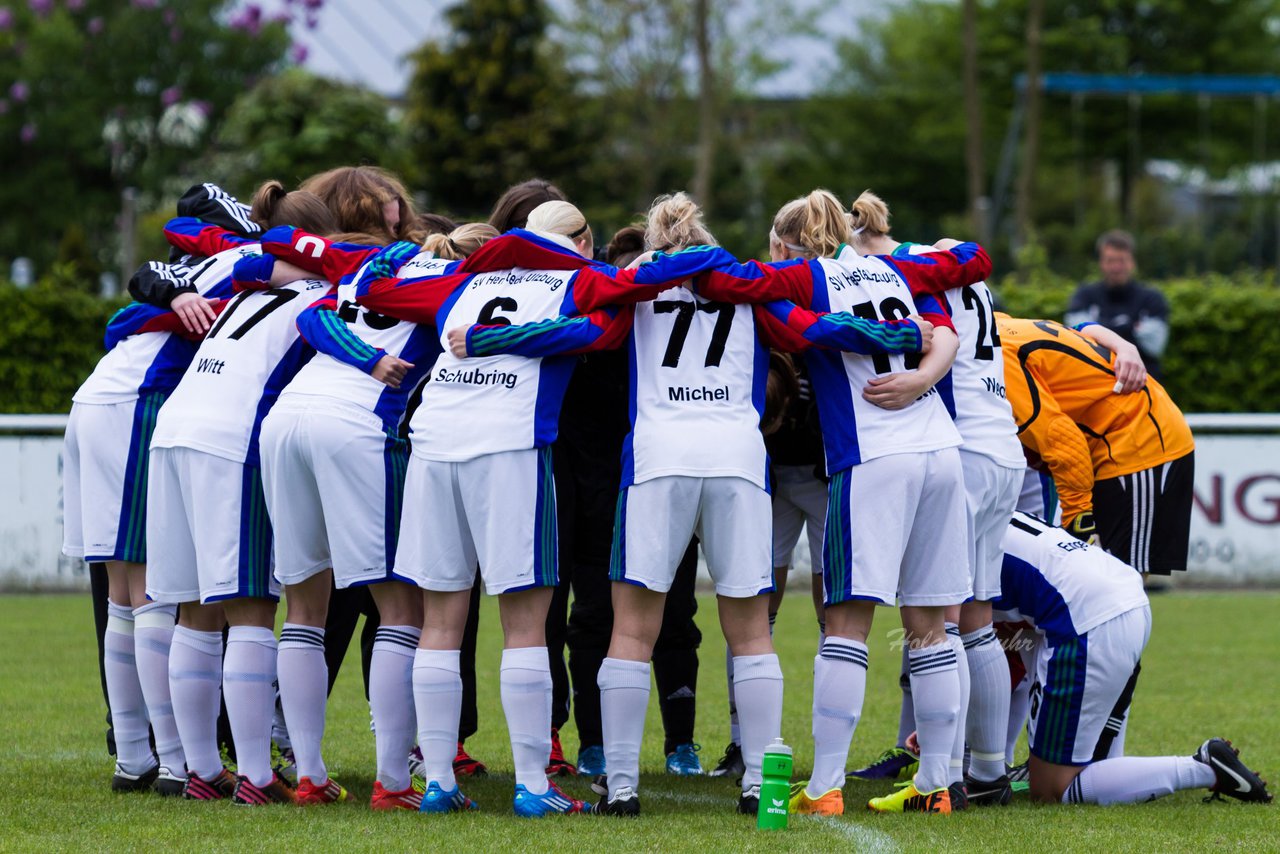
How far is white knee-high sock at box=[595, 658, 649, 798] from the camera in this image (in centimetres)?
516

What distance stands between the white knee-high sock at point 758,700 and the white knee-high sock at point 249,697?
5.36 feet

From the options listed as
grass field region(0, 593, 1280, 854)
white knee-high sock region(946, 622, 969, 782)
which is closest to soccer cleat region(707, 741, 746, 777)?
grass field region(0, 593, 1280, 854)

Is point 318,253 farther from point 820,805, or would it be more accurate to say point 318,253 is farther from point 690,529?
point 820,805

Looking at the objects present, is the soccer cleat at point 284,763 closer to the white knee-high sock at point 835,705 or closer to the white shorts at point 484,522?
the white shorts at point 484,522

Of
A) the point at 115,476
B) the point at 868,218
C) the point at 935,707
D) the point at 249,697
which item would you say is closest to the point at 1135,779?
the point at 935,707

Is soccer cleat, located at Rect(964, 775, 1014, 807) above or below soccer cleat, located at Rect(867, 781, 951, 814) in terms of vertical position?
below

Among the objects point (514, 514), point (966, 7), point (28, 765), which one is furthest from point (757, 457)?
point (966, 7)

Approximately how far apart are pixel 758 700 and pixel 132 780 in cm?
236

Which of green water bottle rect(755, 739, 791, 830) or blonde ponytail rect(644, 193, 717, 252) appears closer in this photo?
green water bottle rect(755, 739, 791, 830)

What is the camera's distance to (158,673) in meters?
5.73

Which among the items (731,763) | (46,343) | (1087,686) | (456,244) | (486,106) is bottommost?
(731,763)

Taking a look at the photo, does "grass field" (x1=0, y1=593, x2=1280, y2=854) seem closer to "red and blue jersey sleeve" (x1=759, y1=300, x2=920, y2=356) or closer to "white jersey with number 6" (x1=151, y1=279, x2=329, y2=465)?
"white jersey with number 6" (x1=151, y1=279, x2=329, y2=465)

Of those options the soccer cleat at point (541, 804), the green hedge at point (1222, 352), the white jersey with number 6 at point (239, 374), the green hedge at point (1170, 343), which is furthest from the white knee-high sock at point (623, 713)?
the green hedge at point (1222, 352)

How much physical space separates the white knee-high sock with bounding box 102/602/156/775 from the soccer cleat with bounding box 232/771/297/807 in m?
0.56
